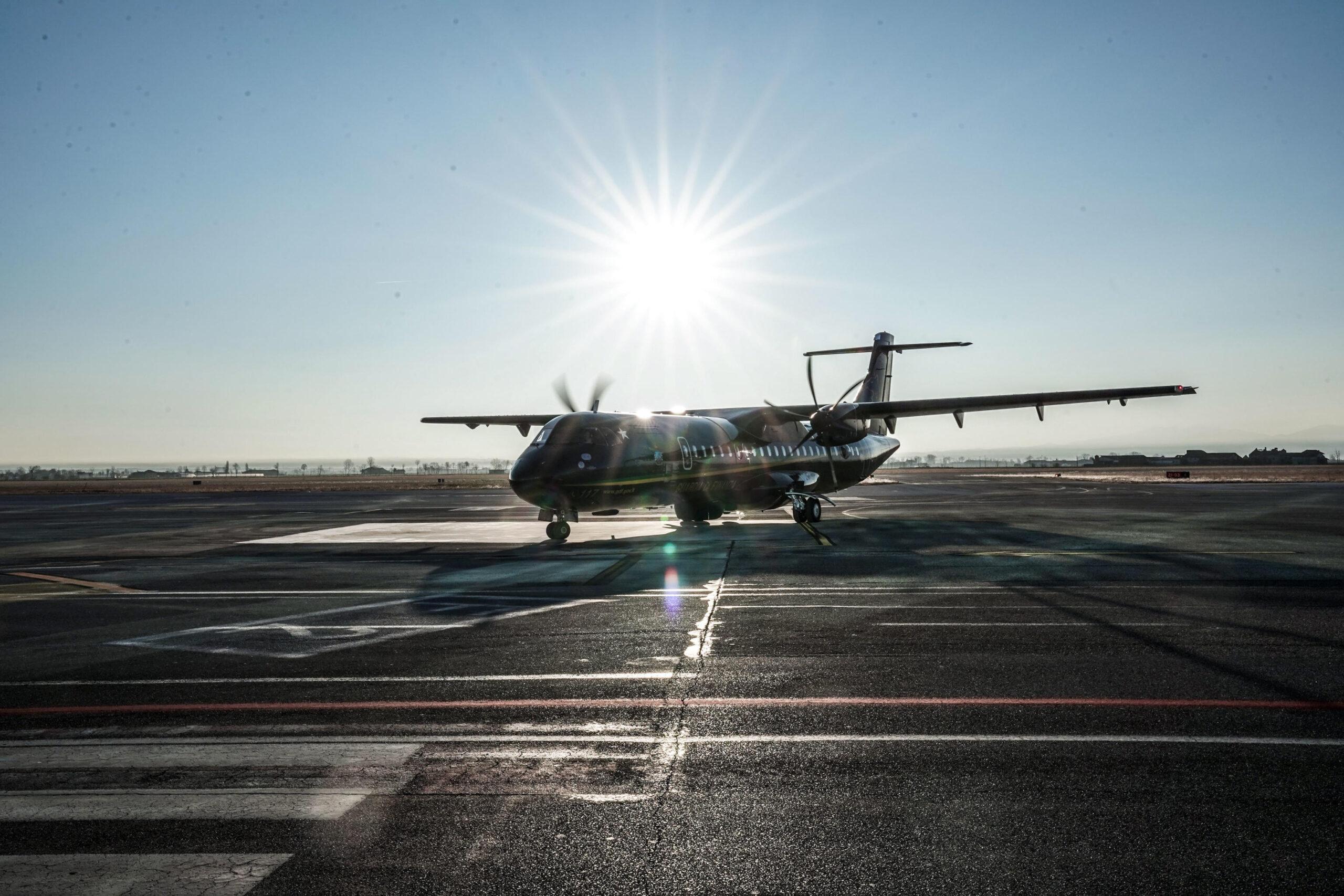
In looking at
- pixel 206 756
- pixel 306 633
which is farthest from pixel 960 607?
pixel 206 756

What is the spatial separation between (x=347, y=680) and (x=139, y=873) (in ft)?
13.4

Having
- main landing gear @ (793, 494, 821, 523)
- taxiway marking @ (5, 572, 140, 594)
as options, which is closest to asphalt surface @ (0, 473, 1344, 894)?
taxiway marking @ (5, 572, 140, 594)

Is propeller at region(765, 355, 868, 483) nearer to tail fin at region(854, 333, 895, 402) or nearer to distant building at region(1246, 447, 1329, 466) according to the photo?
tail fin at region(854, 333, 895, 402)

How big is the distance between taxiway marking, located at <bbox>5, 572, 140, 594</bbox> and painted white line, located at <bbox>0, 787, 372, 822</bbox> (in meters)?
10.6

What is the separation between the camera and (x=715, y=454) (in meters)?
27.7

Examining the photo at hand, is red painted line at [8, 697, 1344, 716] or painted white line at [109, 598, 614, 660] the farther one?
painted white line at [109, 598, 614, 660]

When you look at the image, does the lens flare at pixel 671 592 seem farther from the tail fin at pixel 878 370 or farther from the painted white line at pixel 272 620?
the tail fin at pixel 878 370

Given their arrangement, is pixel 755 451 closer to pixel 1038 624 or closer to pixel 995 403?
pixel 995 403

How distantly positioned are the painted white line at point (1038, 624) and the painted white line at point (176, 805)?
286 inches

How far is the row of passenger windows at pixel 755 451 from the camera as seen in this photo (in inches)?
1071

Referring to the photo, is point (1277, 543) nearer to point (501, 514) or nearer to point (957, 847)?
point (957, 847)

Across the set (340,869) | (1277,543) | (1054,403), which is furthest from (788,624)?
(1054,403)

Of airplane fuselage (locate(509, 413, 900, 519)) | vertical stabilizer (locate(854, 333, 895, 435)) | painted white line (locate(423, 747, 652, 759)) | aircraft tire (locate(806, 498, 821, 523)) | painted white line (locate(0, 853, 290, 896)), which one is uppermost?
vertical stabilizer (locate(854, 333, 895, 435))

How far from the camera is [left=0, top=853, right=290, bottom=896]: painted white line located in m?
4.07
